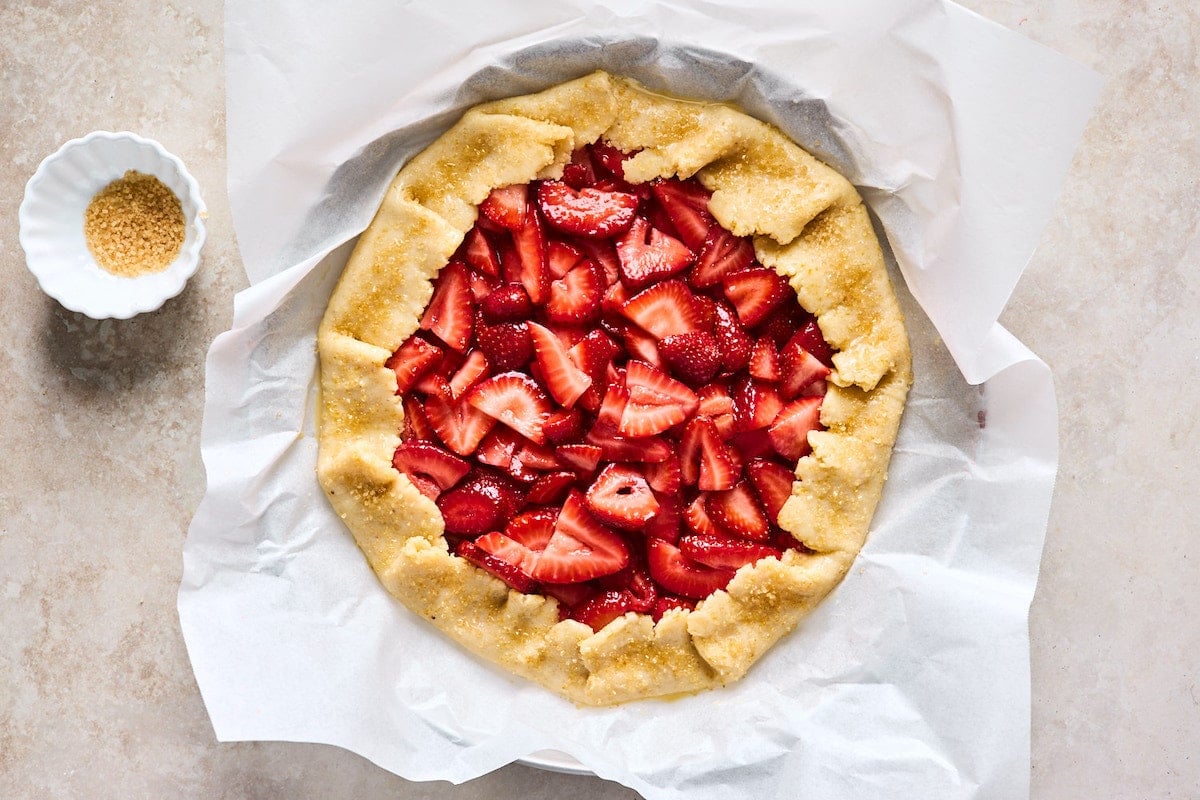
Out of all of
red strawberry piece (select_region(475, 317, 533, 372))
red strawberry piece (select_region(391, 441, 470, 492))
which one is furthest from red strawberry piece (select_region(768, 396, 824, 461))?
red strawberry piece (select_region(391, 441, 470, 492))

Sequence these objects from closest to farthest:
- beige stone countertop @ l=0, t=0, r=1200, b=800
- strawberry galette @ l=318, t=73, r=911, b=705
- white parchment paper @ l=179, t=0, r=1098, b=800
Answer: white parchment paper @ l=179, t=0, r=1098, b=800 < strawberry galette @ l=318, t=73, r=911, b=705 < beige stone countertop @ l=0, t=0, r=1200, b=800

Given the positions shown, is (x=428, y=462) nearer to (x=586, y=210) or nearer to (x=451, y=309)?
(x=451, y=309)

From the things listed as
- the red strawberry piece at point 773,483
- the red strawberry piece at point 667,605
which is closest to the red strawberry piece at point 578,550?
the red strawberry piece at point 667,605

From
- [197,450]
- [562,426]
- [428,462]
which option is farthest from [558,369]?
[197,450]

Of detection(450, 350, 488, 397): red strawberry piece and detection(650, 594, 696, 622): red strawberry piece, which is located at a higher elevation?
detection(450, 350, 488, 397): red strawberry piece


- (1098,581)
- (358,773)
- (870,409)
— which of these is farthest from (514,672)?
(1098,581)

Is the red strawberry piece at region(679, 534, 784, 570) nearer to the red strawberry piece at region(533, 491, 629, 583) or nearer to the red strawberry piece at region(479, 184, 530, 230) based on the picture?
the red strawberry piece at region(533, 491, 629, 583)

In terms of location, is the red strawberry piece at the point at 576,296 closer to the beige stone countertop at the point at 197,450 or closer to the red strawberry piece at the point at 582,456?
the red strawberry piece at the point at 582,456

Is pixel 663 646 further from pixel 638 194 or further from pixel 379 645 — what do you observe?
pixel 638 194
